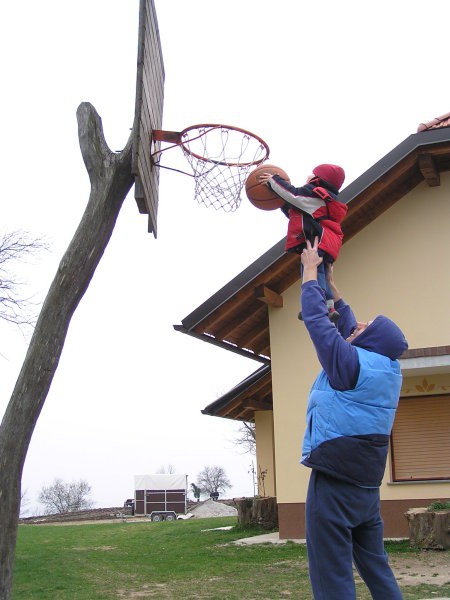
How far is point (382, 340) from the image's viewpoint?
10.8 ft

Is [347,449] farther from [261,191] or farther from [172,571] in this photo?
[172,571]

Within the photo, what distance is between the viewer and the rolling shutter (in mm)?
12367

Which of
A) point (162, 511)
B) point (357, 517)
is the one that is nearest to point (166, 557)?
point (357, 517)

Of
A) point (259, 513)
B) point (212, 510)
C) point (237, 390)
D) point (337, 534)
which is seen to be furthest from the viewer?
point (212, 510)

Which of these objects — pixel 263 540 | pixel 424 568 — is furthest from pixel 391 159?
pixel 263 540

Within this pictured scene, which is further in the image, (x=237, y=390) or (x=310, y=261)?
(x=237, y=390)

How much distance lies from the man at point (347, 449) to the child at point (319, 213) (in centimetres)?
37

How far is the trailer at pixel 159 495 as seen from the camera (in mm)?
35969

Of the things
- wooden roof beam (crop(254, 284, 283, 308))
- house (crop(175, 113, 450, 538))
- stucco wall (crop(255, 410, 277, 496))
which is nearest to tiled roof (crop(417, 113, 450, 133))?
house (crop(175, 113, 450, 538))

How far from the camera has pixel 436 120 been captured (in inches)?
497

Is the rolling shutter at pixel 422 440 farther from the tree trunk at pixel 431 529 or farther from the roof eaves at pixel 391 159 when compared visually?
the roof eaves at pixel 391 159

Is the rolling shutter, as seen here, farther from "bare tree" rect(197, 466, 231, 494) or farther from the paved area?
"bare tree" rect(197, 466, 231, 494)

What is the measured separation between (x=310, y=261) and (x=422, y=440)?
32.3 feet

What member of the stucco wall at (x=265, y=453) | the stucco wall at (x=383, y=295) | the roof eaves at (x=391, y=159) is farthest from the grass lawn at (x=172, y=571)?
the roof eaves at (x=391, y=159)
